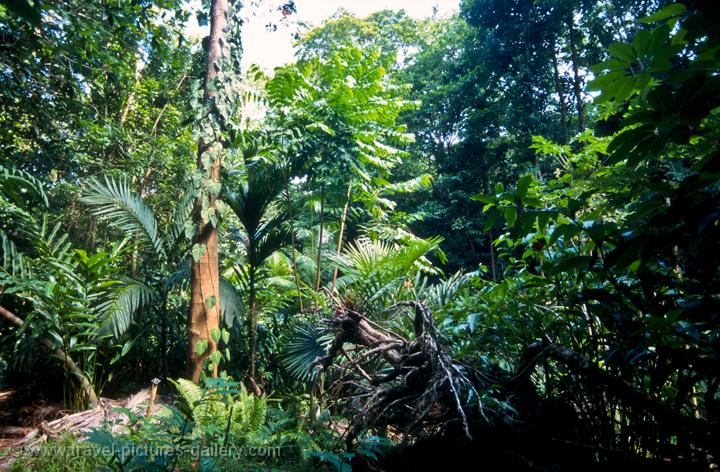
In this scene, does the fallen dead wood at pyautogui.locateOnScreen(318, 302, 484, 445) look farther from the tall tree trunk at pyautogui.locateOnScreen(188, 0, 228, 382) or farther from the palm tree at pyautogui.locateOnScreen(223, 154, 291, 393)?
the palm tree at pyautogui.locateOnScreen(223, 154, 291, 393)

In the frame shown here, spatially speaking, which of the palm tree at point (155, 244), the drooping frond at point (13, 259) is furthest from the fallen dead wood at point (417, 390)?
the drooping frond at point (13, 259)

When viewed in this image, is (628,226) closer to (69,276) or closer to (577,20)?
(69,276)

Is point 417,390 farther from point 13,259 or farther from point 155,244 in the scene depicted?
point 13,259

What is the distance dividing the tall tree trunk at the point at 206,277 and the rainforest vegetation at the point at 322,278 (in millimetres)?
22

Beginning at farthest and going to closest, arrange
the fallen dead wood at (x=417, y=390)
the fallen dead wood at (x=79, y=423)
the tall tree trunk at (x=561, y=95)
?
1. the tall tree trunk at (x=561, y=95)
2. the fallen dead wood at (x=79, y=423)
3. the fallen dead wood at (x=417, y=390)

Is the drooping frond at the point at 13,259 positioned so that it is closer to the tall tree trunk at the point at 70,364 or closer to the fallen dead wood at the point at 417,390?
the tall tree trunk at the point at 70,364

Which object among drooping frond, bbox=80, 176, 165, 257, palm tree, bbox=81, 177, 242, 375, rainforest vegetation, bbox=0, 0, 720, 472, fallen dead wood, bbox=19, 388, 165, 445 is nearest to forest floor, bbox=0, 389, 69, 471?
rainforest vegetation, bbox=0, 0, 720, 472

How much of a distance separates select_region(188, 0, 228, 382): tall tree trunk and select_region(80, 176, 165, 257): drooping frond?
92 cm

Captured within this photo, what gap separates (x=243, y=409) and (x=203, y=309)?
49.0 inches

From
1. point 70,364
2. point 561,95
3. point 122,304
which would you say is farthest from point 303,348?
point 561,95

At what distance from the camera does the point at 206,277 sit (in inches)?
141

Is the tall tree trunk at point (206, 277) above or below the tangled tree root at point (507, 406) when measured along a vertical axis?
above

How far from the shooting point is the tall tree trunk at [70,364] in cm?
350

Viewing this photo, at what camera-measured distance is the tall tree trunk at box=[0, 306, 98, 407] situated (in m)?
3.50
